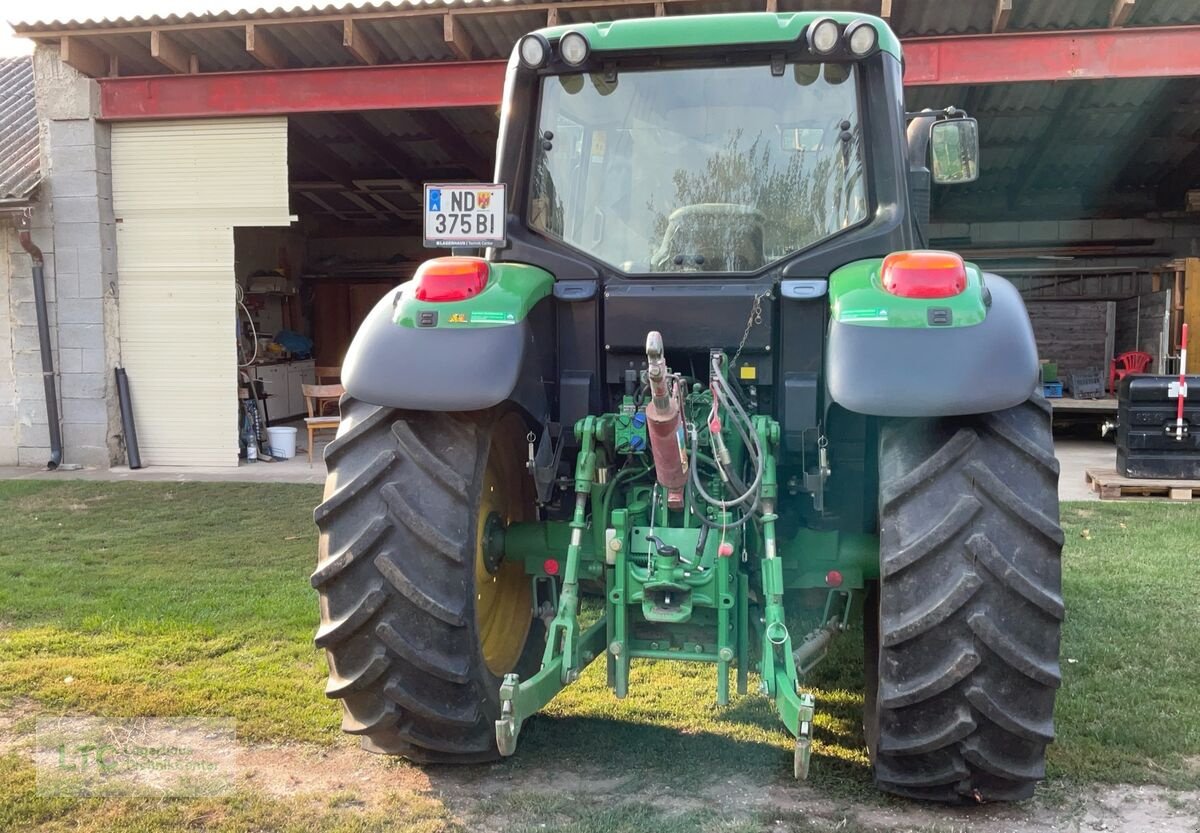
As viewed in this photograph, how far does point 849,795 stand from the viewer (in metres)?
3.00

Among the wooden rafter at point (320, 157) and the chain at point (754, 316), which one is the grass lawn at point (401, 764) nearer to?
the chain at point (754, 316)

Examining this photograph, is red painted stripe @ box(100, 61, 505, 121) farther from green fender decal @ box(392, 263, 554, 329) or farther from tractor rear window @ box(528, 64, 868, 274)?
green fender decal @ box(392, 263, 554, 329)

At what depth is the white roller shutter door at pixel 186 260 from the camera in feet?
32.8

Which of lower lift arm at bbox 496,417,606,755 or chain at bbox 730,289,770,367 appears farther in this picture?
chain at bbox 730,289,770,367

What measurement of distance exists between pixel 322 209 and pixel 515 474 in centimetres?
1375

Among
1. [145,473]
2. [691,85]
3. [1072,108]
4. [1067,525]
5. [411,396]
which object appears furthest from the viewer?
[1072,108]

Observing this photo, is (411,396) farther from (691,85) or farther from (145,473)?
(145,473)

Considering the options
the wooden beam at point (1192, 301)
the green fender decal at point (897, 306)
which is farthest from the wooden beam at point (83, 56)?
the wooden beam at point (1192, 301)

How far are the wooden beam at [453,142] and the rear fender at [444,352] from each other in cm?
886

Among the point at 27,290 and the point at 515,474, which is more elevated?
the point at 27,290

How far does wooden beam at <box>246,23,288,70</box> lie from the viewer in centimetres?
886

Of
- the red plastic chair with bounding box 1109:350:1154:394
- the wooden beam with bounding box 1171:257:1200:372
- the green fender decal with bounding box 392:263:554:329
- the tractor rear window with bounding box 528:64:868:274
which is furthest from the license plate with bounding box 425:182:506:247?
the red plastic chair with bounding box 1109:350:1154:394

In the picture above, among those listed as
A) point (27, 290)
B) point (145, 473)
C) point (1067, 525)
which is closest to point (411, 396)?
point (1067, 525)

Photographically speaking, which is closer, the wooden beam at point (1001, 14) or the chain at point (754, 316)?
the chain at point (754, 316)
